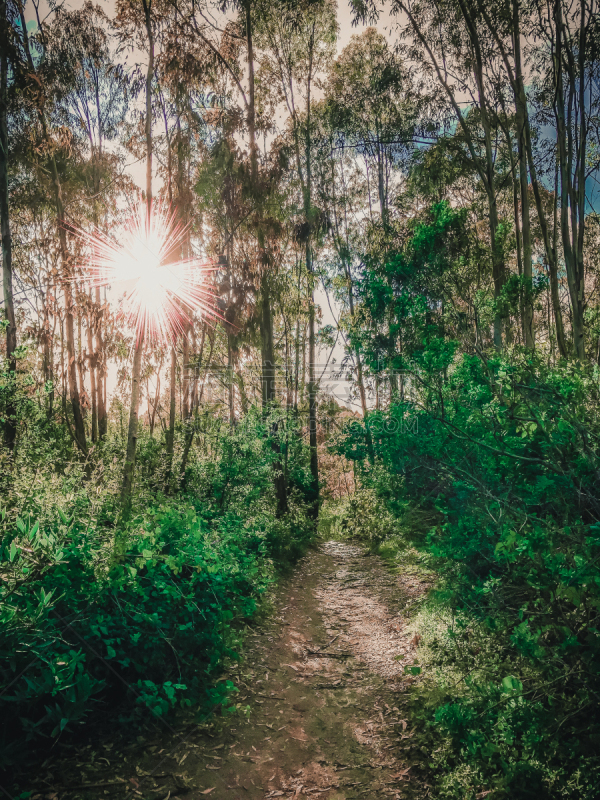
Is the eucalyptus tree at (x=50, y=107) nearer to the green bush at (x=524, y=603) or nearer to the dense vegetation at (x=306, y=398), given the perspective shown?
the dense vegetation at (x=306, y=398)

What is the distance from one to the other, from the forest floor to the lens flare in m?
4.85

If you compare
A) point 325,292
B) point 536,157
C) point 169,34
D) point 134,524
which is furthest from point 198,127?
point 134,524

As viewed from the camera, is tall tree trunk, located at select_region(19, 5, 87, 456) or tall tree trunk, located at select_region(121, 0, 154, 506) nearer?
tall tree trunk, located at select_region(121, 0, 154, 506)

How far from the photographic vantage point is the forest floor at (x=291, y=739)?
2.93m

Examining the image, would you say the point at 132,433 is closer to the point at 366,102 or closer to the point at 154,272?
the point at 154,272

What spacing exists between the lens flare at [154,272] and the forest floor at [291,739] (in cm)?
485

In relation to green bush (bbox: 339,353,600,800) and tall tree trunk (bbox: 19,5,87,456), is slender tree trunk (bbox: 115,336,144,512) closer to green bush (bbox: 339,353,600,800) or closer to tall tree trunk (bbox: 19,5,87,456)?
tall tree trunk (bbox: 19,5,87,456)

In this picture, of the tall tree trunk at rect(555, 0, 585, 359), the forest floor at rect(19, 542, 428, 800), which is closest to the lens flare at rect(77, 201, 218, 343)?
the forest floor at rect(19, 542, 428, 800)

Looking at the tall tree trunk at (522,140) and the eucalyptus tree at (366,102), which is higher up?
the eucalyptus tree at (366,102)

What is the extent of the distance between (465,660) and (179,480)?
4714 millimetres

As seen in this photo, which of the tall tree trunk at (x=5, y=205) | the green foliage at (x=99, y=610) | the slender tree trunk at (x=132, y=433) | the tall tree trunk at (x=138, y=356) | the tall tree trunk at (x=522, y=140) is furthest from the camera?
the tall tree trunk at (x=522, y=140)

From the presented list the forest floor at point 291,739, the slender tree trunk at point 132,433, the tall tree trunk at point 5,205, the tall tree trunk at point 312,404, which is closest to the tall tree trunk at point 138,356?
the slender tree trunk at point 132,433

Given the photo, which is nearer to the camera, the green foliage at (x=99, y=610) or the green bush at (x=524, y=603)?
the green foliage at (x=99, y=610)

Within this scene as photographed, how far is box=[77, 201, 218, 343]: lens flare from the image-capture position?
24.3ft
